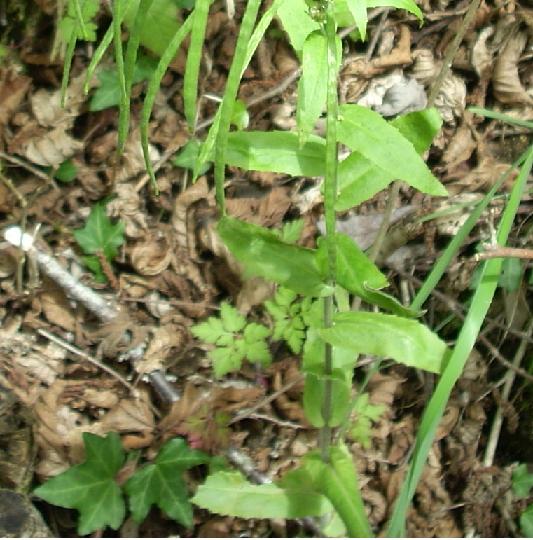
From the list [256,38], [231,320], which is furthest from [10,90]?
[256,38]

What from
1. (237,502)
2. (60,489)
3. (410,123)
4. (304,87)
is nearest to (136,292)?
Result: (60,489)

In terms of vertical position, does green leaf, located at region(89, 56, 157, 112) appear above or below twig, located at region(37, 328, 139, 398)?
above

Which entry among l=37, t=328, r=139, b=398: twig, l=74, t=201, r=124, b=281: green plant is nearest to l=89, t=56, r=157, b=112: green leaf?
l=74, t=201, r=124, b=281: green plant

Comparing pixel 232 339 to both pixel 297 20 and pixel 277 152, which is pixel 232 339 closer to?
pixel 277 152

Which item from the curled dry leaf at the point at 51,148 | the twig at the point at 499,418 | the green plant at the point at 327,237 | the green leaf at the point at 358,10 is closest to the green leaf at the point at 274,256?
the green plant at the point at 327,237

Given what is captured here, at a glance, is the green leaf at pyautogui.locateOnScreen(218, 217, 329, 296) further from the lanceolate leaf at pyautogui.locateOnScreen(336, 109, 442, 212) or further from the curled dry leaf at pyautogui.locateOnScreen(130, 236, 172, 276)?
the curled dry leaf at pyautogui.locateOnScreen(130, 236, 172, 276)

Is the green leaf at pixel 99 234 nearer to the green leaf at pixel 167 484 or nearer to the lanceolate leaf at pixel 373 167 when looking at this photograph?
the green leaf at pixel 167 484
